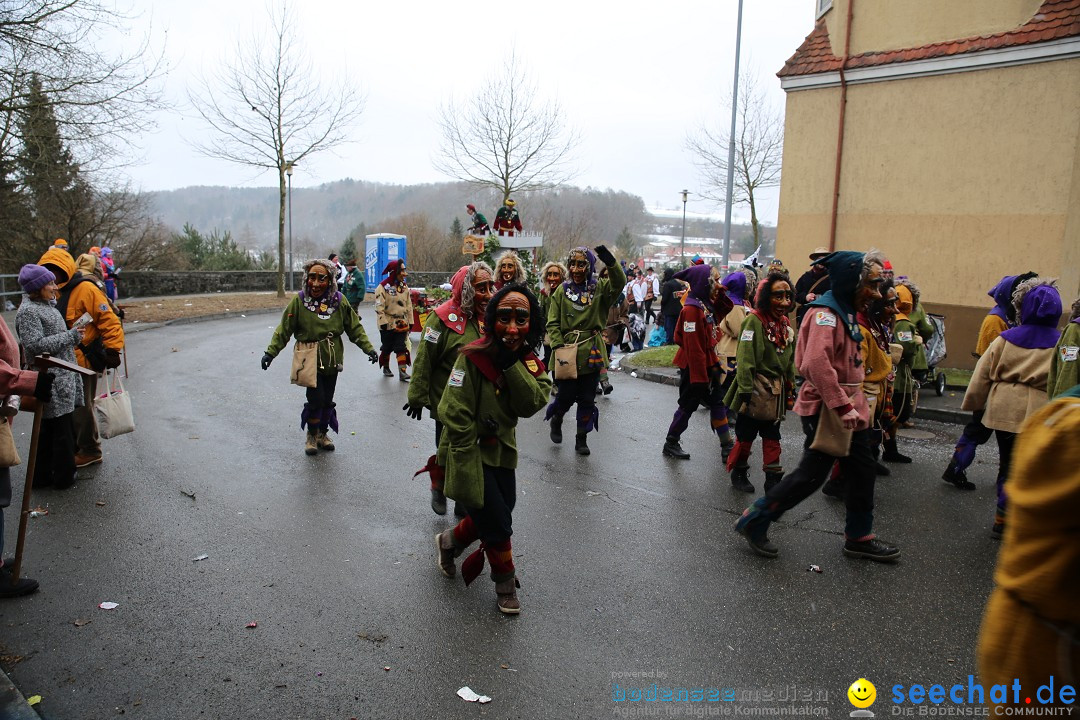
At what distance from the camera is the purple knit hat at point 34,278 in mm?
5746

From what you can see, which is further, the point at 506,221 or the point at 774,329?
the point at 506,221

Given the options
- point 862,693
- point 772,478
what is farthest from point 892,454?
point 862,693

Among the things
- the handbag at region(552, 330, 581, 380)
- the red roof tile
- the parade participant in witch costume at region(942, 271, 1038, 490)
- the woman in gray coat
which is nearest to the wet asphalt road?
the parade participant in witch costume at region(942, 271, 1038, 490)

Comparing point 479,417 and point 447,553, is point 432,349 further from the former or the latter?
point 447,553

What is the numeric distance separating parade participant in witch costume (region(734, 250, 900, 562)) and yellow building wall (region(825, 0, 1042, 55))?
34.1 feet

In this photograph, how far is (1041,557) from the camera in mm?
1896

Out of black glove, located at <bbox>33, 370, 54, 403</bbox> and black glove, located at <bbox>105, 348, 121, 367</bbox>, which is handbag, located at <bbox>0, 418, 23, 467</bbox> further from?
black glove, located at <bbox>105, 348, 121, 367</bbox>

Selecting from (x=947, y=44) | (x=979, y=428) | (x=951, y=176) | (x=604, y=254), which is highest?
(x=947, y=44)

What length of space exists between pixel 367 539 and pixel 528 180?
28572 millimetres

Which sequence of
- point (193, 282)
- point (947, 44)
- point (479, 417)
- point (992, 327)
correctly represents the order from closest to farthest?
point (479, 417) → point (992, 327) → point (947, 44) → point (193, 282)

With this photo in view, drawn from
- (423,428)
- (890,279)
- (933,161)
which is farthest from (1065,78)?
(423,428)

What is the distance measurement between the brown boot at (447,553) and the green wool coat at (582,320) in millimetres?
3117

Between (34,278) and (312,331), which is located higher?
(34,278)

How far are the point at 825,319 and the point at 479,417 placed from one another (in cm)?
232
